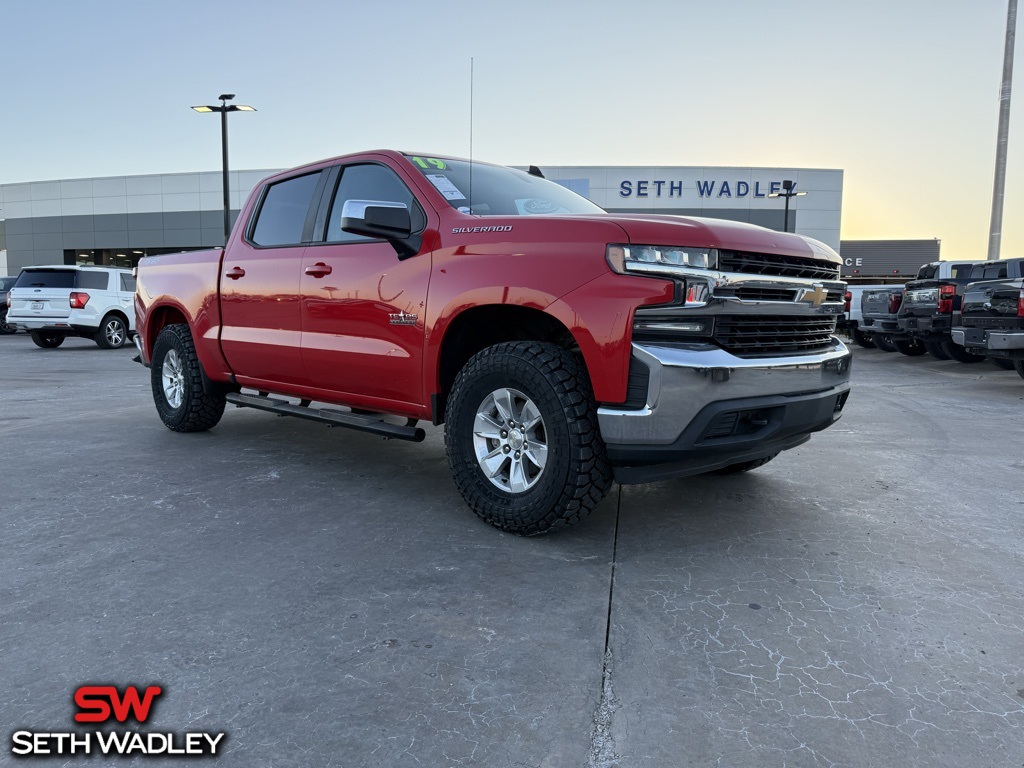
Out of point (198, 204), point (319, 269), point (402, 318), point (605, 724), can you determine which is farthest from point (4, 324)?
point (605, 724)

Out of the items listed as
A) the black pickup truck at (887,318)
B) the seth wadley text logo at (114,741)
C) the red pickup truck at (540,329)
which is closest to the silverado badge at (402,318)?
the red pickup truck at (540,329)

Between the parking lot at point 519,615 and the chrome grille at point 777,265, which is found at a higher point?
the chrome grille at point 777,265

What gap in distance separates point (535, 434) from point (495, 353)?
0.42 m

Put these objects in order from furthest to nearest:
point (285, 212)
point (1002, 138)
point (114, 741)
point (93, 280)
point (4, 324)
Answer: point (1002, 138), point (4, 324), point (93, 280), point (285, 212), point (114, 741)

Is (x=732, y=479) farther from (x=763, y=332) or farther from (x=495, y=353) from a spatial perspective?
(x=495, y=353)

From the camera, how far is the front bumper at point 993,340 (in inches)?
353

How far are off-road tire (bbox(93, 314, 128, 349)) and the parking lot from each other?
12395 millimetres

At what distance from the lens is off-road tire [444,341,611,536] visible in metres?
3.22

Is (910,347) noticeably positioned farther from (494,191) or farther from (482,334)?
(482,334)

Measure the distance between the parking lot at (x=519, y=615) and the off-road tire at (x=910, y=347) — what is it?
38.5 ft

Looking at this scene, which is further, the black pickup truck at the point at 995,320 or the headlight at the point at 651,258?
the black pickup truck at the point at 995,320

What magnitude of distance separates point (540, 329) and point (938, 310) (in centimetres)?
1141

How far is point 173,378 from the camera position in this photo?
6.04 meters

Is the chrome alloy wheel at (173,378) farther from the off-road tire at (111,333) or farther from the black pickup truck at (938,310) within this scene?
the black pickup truck at (938,310)
